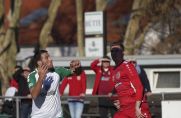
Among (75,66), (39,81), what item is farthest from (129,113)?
(75,66)

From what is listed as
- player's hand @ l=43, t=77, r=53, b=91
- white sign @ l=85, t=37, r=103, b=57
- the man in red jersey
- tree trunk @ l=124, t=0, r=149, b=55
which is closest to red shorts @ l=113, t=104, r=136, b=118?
the man in red jersey

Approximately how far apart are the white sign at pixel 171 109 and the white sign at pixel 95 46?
484cm

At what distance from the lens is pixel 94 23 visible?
716 inches

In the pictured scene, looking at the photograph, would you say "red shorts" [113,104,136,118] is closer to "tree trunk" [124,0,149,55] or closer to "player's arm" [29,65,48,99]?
"player's arm" [29,65,48,99]

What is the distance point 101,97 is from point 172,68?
4.64 meters

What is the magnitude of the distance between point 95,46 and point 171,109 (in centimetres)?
522

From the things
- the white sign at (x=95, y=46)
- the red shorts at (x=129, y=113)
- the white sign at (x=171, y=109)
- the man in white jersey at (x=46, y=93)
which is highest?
the white sign at (x=95, y=46)

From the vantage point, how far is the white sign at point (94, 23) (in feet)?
59.1

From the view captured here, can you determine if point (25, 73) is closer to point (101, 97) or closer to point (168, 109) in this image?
point (101, 97)

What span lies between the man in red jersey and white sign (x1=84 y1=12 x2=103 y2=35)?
7.37 m

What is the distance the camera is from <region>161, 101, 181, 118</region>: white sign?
13.3 m

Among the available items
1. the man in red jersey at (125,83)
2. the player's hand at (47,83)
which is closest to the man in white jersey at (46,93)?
the player's hand at (47,83)

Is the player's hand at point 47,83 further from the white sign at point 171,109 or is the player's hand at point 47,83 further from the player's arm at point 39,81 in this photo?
the white sign at point 171,109

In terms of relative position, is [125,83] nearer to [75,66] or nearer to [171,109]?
[75,66]
